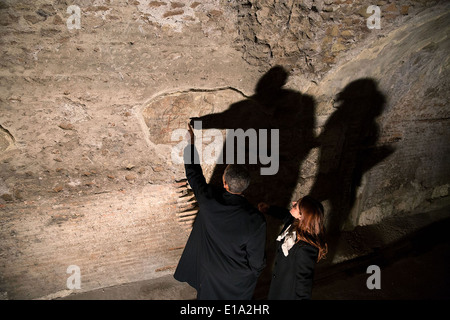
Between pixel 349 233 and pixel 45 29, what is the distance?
506 cm

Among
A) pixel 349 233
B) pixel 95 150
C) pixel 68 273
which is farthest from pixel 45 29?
pixel 349 233

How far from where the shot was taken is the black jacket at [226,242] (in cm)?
197

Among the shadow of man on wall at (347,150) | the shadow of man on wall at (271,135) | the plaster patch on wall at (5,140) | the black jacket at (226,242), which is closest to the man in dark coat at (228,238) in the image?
the black jacket at (226,242)

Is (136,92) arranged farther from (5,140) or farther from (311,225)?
(311,225)

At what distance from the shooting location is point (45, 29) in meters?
1.96

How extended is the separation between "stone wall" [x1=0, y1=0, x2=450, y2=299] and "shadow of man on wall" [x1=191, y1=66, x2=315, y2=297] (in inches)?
3.7

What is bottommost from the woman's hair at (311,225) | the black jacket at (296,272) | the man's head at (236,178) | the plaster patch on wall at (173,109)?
the black jacket at (296,272)

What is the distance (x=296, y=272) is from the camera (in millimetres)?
2014

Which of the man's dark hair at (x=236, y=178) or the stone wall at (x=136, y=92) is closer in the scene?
the man's dark hair at (x=236, y=178)

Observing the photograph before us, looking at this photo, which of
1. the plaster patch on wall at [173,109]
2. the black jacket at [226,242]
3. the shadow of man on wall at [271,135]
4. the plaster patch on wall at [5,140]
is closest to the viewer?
the black jacket at [226,242]

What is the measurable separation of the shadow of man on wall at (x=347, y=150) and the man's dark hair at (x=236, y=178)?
5.79 ft

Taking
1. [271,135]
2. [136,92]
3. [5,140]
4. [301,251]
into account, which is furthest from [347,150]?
[5,140]

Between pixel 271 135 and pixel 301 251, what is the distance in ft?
4.92

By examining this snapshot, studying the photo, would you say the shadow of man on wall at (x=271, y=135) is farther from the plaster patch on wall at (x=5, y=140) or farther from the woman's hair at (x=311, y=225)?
the plaster patch on wall at (x=5, y=140)
